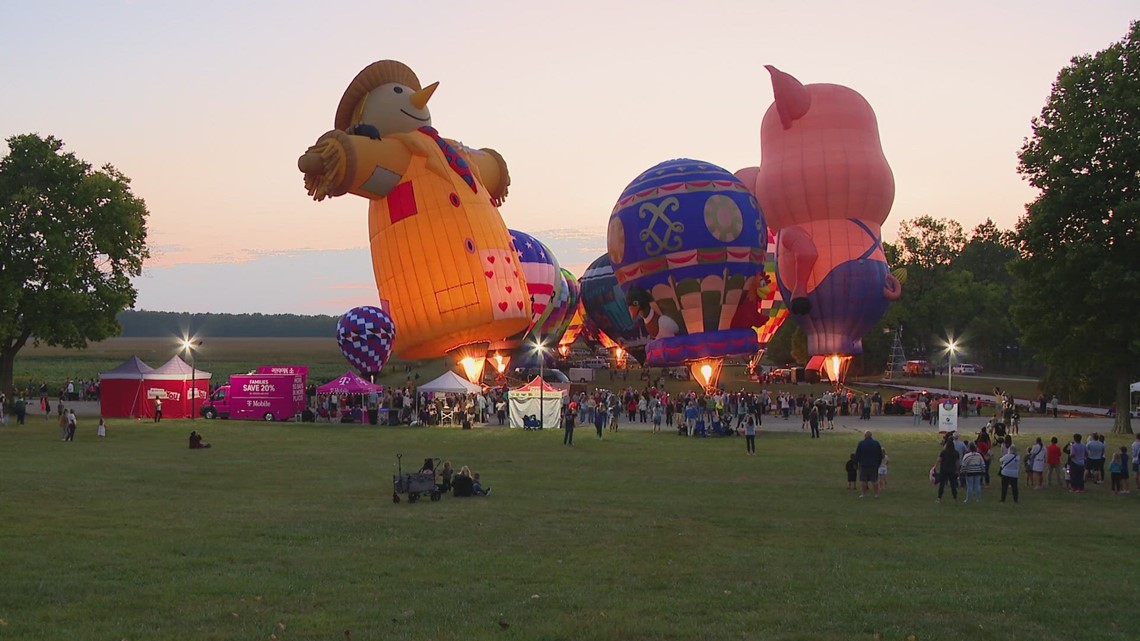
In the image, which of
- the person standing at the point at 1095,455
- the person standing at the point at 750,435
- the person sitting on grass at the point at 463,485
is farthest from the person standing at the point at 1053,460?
the person sitting on grass at the point at 463,485

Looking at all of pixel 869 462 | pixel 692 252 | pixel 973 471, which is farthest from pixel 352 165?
pixel 973 471

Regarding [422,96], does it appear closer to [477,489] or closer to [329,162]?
[329,162]

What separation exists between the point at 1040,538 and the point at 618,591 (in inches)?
270

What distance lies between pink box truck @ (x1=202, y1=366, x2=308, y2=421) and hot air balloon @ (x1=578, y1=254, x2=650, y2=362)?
940 inches

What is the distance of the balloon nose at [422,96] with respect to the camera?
3875 centimetres

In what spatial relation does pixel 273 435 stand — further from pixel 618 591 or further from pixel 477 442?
pixel 618 591

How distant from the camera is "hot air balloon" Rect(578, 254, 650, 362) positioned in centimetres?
6153

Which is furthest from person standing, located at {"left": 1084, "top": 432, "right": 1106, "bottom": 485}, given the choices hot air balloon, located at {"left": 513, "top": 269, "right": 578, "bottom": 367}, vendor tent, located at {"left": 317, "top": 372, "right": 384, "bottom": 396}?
hot air balloon, located at {"left": 513, "top": 269, "right": 578, "bottom": 367}

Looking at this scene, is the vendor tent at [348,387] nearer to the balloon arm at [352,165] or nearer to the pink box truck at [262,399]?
the pink box truck at [262,399]

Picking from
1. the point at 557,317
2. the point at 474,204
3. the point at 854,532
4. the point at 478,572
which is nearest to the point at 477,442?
the point at 474,204

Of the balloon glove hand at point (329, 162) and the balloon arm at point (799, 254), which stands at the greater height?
the balloon glove hand at point (329, 162)

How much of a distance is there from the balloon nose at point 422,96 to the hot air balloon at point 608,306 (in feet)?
77.5

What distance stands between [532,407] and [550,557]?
2368cm

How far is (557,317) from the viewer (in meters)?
67.6
